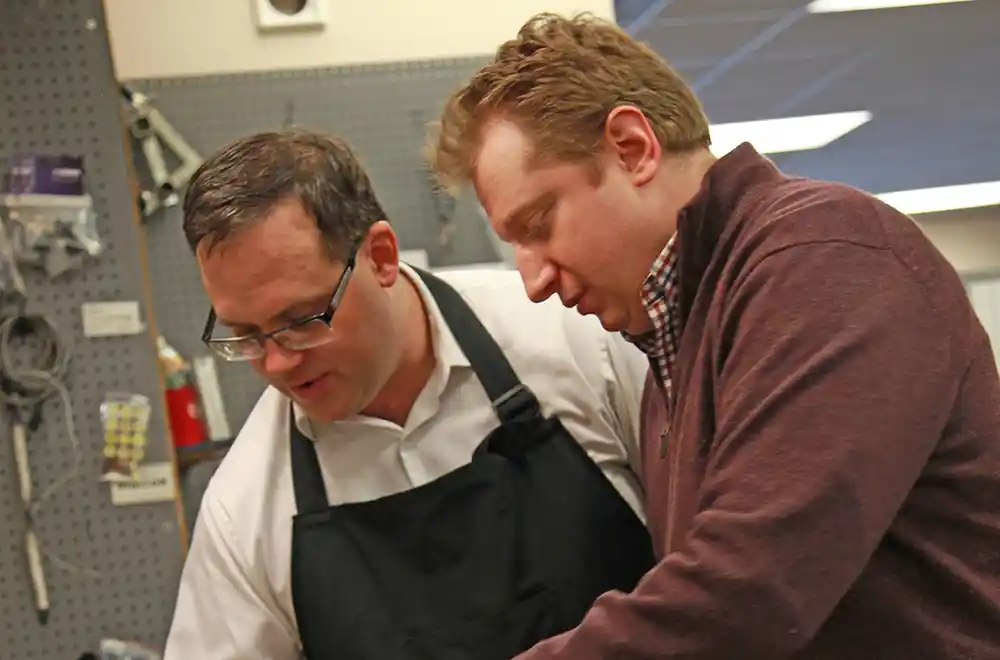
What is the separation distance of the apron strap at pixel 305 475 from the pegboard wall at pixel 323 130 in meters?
0.48

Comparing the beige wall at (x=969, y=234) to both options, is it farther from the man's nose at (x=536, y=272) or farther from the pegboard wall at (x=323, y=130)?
the man's nose at (x=536, y=272)

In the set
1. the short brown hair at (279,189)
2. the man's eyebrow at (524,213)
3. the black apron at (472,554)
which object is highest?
the man's eyebrow at (524,213)

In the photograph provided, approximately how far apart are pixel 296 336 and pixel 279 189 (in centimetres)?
17

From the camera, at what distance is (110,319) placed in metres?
1.63

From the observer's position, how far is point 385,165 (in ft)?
6.07

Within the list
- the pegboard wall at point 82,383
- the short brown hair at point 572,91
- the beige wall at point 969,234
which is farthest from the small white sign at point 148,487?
the beige wall at point 969,234

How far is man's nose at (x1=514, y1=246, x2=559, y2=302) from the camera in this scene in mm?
983

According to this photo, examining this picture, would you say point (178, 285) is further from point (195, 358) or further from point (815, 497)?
point (815, 497)

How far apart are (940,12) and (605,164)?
262cm

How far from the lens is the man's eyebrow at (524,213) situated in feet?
3.11

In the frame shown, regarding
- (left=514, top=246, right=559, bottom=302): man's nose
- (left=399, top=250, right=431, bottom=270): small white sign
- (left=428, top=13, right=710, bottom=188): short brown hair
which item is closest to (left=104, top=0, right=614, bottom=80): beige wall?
(left=399, top=250, right=431, bottom=270): small white sign

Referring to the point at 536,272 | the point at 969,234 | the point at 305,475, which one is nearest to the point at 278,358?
the point at 305,475

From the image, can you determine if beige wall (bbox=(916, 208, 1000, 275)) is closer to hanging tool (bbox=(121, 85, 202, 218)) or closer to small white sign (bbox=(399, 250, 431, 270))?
small white sign (bbox=(399, 250, 431, 270))

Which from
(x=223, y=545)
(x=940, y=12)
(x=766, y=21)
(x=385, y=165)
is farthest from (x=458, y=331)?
(x=940, y=12)
